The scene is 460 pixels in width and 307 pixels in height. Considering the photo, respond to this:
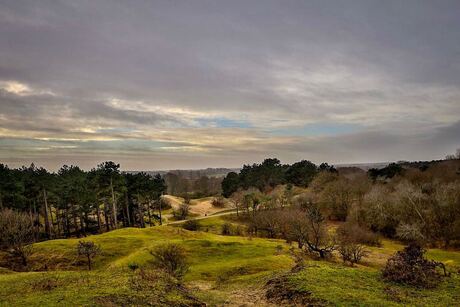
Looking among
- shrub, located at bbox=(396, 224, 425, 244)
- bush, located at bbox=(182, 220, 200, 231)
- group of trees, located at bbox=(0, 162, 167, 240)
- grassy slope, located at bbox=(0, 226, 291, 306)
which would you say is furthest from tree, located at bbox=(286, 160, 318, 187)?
grassy slope, located at bbox=(0, 226, 291, 306)

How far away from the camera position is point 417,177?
91938 millimetres

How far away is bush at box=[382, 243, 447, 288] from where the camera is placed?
2187cm

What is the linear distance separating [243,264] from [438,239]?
148ft

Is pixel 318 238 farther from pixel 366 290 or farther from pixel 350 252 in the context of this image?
pixel 366 290

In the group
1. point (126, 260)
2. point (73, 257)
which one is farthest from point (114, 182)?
point (126, 260)

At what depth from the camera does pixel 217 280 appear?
3391 cm

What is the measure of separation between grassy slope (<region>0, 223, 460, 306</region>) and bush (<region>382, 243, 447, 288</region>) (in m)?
0.70

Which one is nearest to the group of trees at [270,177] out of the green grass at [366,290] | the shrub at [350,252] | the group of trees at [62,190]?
the group of trees at [62,190]

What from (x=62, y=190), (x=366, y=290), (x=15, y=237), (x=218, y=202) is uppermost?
(x=62, y=190)

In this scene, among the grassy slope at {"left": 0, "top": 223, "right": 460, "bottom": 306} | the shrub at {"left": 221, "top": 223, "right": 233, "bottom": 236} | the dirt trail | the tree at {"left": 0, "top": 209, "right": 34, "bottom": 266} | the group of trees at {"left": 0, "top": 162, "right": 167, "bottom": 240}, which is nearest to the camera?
the grassy slope at {"left": 0, "top": 223, "right": 460, "bottom": 306}

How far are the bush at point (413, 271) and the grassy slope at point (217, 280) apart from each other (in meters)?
0.70

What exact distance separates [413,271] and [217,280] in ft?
58.8

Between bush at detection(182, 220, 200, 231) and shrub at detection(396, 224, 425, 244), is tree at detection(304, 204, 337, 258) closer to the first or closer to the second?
shrub at detection(396, 224, 425, 244)

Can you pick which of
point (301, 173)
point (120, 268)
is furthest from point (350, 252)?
point (301, 173)
